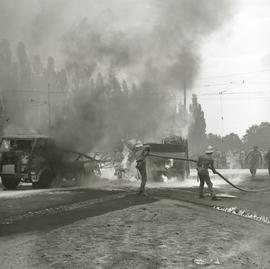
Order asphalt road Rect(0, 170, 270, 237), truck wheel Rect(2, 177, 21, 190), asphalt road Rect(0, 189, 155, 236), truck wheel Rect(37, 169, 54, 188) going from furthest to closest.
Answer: truck wheel Rect(37, 169, 54, 188)
truck wheel Rect(2, 177, 21, 190)
asphalt road Rect(0, 170, 270, 237)
asphalt road Rect(0, 189, 155, 236)

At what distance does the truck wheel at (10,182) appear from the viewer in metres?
17.0

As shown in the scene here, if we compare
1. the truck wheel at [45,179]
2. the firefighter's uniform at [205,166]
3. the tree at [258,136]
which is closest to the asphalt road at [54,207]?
the firefighter's uniform at [205,166]

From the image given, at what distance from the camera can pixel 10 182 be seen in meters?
17.2

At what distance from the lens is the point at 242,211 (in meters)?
11.3

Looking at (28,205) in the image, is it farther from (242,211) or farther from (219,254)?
(219,254)

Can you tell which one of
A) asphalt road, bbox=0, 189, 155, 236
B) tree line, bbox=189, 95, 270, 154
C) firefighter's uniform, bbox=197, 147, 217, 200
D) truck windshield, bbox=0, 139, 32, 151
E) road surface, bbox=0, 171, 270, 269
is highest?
tree line, bbox=189, 95, 270, 154

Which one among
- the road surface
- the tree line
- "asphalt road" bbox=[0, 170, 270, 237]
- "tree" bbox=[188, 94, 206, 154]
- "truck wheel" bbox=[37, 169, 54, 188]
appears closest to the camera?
the road surface

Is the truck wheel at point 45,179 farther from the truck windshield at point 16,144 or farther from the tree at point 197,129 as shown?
the tree at point 197,129

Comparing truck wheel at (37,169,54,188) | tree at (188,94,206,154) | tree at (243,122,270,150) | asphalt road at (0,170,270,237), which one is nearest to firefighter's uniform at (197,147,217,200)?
asphalt road at (0,170,270,237)

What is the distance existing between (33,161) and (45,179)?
924 millimetres

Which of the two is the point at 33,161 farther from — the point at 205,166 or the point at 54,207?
the point at 205,166

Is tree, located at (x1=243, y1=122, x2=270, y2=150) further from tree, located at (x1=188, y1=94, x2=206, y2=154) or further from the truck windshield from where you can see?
the truck windshield

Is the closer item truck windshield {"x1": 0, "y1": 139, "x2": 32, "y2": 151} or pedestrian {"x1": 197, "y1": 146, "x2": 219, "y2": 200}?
pedestrian {"x1": 197, "y1": 146, "x2": 219, "y2": 200}

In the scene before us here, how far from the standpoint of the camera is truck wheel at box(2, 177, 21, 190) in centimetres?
1703
